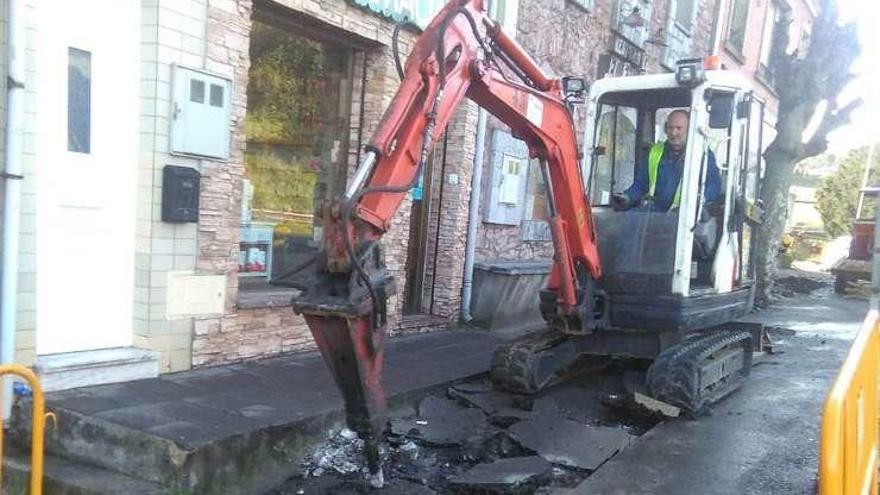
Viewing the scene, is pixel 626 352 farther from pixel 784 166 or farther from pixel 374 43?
pixel 784 166

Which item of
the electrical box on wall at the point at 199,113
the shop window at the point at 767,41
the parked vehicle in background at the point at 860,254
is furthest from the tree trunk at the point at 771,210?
the electrical box on wall at the point at 199,113

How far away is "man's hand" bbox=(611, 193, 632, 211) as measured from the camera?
6.52 meters

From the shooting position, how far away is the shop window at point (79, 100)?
200 inches

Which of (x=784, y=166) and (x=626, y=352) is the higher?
(x=784, y=166)

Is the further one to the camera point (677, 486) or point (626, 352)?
point (626, 352)

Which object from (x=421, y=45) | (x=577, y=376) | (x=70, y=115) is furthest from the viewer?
(x=577, y=376)

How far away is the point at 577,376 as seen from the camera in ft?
23.8

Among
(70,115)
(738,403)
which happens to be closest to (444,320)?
(738,403)

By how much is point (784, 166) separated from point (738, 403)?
27.2ft

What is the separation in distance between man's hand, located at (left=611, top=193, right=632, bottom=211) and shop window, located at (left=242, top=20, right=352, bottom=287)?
2.58 meters

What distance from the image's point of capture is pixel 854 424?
10.3ft

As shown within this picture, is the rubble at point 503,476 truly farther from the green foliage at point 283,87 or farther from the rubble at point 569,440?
the green foliage at point 283,87

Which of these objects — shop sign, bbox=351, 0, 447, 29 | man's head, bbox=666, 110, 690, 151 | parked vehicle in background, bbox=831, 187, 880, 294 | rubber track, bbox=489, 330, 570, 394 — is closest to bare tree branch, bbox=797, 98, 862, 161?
parked vehicle in background, bbox=831, 187, 880, 294

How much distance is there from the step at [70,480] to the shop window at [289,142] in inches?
104
